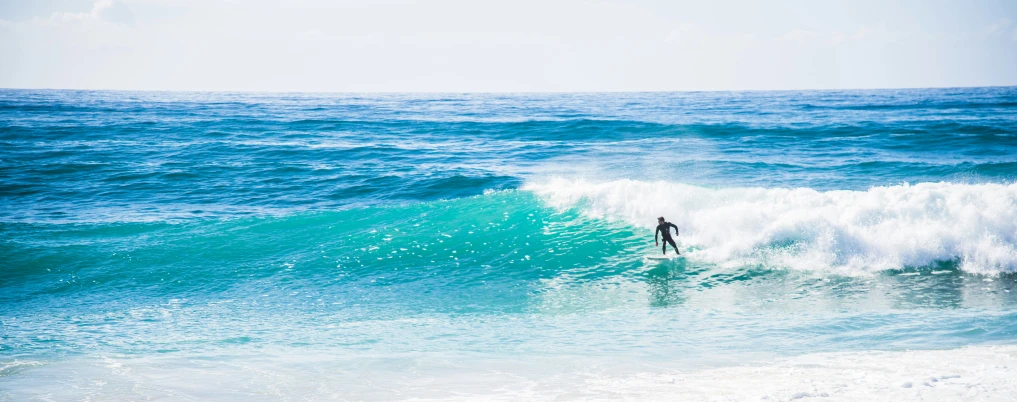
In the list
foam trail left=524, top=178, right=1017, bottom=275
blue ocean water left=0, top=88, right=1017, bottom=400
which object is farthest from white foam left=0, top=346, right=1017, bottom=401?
foam trail left=524, top=178, right=1017, bottom=275

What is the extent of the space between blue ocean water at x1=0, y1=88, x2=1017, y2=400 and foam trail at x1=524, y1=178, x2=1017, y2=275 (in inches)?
2.2

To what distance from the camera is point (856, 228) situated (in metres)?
13.0

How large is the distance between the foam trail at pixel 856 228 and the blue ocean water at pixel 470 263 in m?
0.06

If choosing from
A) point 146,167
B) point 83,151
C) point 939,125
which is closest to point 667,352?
point 146,167

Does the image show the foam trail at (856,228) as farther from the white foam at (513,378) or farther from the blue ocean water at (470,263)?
the white foam at (513,378)

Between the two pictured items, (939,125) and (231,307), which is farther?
(939,125)

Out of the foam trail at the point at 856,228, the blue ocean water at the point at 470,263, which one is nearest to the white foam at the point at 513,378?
the blue ocean water at the point at 470,263

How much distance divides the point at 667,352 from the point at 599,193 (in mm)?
9405

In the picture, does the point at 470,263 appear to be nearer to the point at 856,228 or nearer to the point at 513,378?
the point at 513,378

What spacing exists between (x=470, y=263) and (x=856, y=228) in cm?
806

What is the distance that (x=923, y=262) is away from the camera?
12039 millimetres

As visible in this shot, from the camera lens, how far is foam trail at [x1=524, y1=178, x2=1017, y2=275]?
1216 cm

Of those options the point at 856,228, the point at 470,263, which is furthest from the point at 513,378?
the point at 856,228

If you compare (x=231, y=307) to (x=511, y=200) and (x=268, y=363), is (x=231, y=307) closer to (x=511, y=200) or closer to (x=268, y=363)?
(x=268, y=363)
